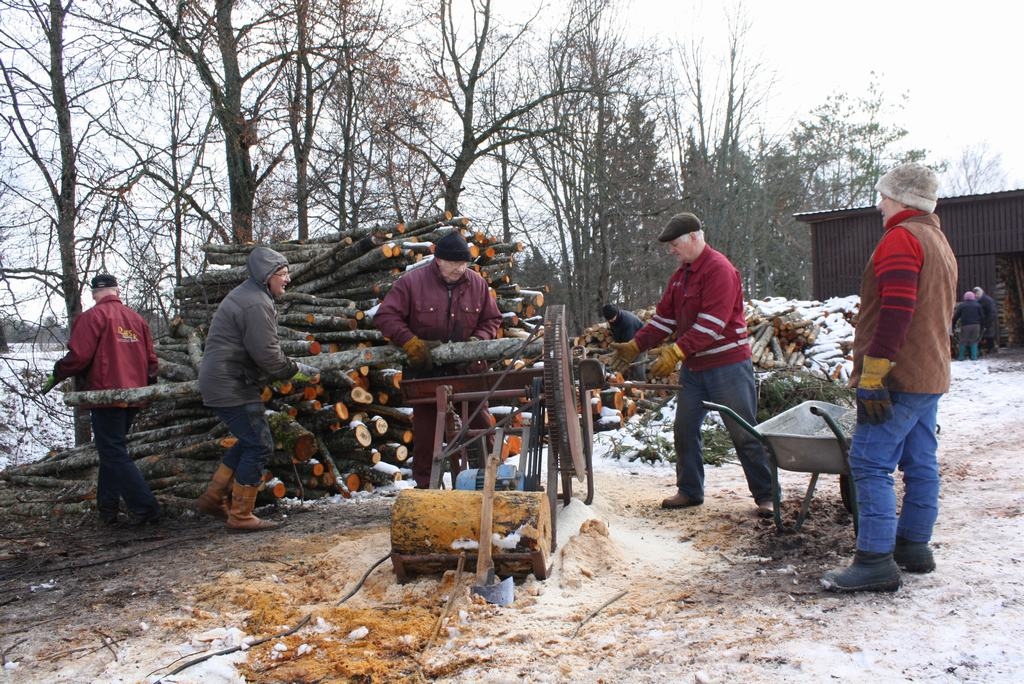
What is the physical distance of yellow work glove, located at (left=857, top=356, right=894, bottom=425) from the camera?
3650 millimetres

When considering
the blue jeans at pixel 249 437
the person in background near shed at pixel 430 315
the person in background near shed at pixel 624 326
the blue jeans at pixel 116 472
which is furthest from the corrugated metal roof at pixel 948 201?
the blue jeans at pixel 116 472

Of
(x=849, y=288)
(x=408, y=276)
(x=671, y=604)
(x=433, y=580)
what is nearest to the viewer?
(x=671, y=604)

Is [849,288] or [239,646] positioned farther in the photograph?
[849,288]

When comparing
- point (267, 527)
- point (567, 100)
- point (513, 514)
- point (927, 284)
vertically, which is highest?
point (567, 100)

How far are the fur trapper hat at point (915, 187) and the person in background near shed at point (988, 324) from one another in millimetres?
15683

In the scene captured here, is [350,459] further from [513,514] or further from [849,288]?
[849,288]

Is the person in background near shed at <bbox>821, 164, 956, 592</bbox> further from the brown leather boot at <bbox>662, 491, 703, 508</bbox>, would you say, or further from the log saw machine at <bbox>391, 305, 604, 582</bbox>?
the brown leather boot at <bbox>662, 491, 703, 508</bbox>

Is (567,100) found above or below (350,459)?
above

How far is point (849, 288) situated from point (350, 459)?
19362 millimetres

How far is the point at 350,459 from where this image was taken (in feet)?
24.6

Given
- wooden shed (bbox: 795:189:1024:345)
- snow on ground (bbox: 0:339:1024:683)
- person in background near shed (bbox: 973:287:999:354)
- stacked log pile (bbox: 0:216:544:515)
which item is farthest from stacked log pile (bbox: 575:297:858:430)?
wooden shed (bbox: 795:189:1024:345)

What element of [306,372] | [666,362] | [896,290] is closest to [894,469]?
[896,290]

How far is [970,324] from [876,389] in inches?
611

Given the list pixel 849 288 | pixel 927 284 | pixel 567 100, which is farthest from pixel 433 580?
pixel 849 288
